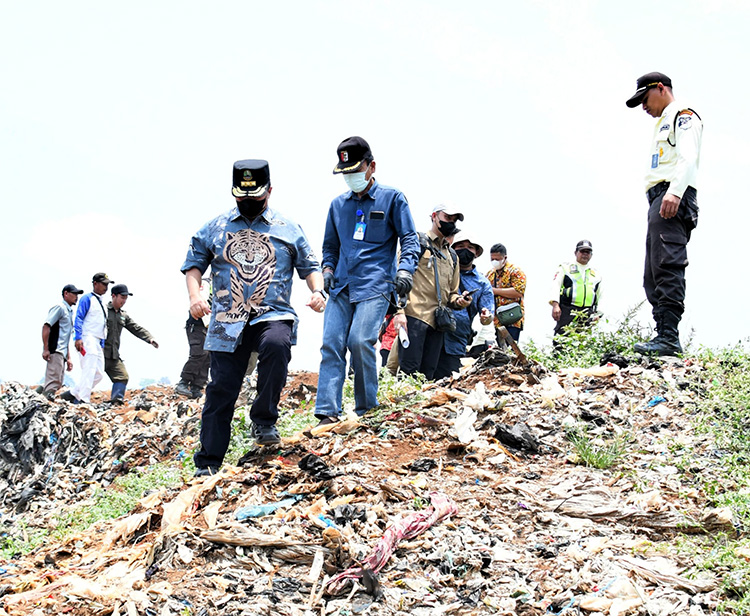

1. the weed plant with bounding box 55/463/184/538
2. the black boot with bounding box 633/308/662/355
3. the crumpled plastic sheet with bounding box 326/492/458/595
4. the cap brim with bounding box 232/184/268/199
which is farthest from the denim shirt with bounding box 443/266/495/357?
the crumpled plastic sheet with bounding box 326/492/458/595

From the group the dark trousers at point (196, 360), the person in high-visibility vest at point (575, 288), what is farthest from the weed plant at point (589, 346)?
the dark trousers at point (196, 360)

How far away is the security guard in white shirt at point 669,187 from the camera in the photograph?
7387 mm

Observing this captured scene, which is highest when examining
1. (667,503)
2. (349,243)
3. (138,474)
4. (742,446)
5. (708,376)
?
(349,243)

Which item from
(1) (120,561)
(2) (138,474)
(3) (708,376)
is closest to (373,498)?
(1) (120,561)

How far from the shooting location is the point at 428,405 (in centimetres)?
691

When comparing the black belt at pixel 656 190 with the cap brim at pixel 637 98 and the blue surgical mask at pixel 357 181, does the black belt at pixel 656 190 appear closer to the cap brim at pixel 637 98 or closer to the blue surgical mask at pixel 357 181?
the cap brim at pixel 637 98

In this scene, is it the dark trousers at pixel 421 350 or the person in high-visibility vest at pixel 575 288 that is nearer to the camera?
the dark trousers at pixel 421 350

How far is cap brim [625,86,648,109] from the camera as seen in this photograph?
7.69 metres

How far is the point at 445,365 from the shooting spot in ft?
30.3

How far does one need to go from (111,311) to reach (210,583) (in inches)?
438

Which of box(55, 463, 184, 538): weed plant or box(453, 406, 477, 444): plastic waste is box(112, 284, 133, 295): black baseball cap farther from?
box(453, 406, 477, 444): plastic waste

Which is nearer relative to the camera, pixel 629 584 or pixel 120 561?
pixel 629 584

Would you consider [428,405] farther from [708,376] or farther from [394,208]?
[708,376]

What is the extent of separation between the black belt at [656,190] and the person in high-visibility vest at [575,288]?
313cm
